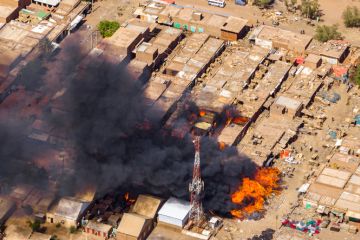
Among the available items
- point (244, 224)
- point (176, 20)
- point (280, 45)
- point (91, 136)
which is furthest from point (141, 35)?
point (244, 224)

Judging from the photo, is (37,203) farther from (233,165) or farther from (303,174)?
(303,174)

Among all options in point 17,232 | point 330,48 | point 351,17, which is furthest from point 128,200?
point 351,17

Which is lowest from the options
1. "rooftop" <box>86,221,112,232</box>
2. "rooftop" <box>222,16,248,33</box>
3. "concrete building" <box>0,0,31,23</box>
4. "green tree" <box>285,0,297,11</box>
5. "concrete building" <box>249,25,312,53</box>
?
"rooftop" <box>86,221,112,232</box>

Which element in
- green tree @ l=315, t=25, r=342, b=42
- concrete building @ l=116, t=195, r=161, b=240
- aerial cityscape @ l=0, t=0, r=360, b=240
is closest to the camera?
concrete building @ l=116, t=195, r=161, b=240

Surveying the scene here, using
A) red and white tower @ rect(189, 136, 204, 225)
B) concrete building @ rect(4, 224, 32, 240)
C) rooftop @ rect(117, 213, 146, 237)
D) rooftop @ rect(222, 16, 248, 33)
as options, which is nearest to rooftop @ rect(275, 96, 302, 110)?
rooftop @ rect(222, 16, 248, 33)

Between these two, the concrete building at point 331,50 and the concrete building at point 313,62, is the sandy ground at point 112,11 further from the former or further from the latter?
the concrete building at point 313,62

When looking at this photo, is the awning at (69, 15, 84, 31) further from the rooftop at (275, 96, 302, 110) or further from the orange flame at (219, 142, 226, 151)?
the orange flame at (219, 142, 226, 151)
